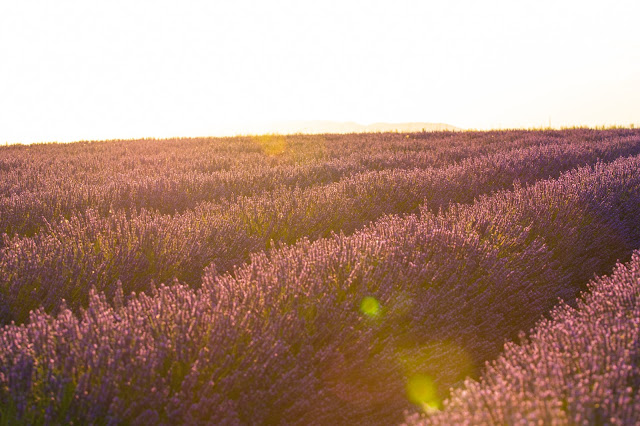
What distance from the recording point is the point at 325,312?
1.87 metres

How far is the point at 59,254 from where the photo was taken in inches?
99.2

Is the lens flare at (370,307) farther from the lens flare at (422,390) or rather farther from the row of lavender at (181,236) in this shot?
the row of lavender at (181,236)

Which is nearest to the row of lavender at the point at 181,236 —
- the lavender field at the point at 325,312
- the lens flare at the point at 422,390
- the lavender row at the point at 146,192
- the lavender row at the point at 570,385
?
the lavender field at the point at 325,312

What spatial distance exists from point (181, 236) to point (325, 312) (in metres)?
1.45

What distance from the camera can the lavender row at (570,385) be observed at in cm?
115

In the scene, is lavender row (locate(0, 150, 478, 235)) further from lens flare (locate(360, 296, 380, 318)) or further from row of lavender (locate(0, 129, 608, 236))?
lens flare (locate(360, 296, 380, 318))

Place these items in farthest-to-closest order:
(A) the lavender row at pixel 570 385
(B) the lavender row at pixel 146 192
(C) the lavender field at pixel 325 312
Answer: (B) the lavender row at pixel 146 192 < (C) the lavender field at pixel 325 312 < (A) the lavender row at pixel 570 385

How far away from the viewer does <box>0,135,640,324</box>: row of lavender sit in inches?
93.4

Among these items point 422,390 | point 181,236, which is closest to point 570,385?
point 422,390

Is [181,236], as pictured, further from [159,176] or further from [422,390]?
[159,176]

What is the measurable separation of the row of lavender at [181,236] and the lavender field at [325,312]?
1 cm

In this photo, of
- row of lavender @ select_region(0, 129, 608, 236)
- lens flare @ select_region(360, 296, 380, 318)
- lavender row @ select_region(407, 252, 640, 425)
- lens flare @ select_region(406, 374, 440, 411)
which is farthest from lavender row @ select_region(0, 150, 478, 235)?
lavender row @ select_region(407, 252, 640, 425)

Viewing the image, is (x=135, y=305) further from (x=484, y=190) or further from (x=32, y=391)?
(x=484, y=190)

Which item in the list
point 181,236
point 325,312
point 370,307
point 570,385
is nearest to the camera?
point 570,385
